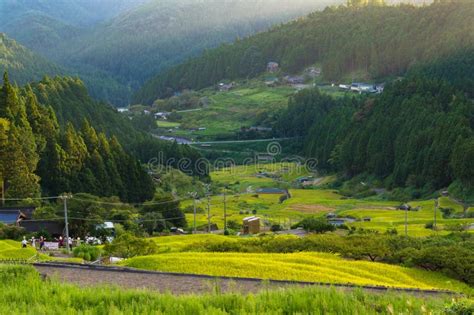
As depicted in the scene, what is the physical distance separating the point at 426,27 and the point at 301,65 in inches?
1743

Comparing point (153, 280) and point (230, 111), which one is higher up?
point (230, 111)

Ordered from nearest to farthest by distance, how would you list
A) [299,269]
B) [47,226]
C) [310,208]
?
[299,269] → [47,226] → [310,208]

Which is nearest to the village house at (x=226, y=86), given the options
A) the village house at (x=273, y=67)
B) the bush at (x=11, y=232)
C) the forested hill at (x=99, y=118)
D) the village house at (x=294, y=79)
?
the village house at (x=273, y=67)

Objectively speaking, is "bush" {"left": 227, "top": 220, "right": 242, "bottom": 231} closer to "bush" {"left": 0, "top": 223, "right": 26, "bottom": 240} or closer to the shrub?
the shrub

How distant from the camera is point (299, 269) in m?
19.8

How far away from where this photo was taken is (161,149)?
91.3 meters

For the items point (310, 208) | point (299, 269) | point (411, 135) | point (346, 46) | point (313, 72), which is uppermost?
point (346, 46)

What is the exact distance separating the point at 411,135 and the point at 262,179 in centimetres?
2262

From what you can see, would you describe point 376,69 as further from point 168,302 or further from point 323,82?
point 168,302

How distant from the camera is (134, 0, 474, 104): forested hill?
429 ft

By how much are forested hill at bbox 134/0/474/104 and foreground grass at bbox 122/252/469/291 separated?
339ft

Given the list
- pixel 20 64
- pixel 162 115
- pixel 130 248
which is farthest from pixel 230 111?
pixel 130 248

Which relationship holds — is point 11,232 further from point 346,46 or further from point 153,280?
point 346,46

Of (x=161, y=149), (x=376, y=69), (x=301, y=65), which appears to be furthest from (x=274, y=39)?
(x=161, y=149)
